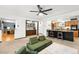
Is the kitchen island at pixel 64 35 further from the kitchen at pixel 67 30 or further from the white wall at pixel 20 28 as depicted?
the white wall at pixel 20 28

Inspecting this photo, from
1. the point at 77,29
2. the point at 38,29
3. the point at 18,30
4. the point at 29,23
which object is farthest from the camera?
the point at 38,29

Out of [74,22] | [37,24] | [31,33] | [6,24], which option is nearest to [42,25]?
[37,24]

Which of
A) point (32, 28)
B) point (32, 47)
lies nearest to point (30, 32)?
point (32, 28)

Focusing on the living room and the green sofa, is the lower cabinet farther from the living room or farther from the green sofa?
the green sofa

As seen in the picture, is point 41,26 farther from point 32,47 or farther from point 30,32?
point 32,47

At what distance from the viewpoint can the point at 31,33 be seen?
10.5 m

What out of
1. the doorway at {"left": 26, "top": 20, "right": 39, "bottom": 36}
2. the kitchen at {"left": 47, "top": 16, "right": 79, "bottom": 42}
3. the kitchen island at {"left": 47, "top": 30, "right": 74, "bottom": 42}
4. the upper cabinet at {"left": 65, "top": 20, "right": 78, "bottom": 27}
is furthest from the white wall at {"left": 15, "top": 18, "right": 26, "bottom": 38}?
the upper cabinet at {"left": 65, "top": 20, "right": 78, "bottom": 27}

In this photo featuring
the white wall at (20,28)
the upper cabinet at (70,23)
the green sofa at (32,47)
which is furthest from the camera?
the upper cabinet at (70,23)

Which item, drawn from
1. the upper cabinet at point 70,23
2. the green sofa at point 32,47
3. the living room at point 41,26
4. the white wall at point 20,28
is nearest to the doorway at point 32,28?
the living room at point 41,26

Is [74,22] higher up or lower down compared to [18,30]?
higher up

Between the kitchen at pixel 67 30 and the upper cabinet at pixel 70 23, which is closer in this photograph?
the kitchen at pixel 67 30

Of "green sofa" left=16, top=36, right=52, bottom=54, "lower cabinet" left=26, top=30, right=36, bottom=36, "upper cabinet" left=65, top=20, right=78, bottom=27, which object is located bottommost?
"green sofa" left=16, top=36, right=52, bottom=54
